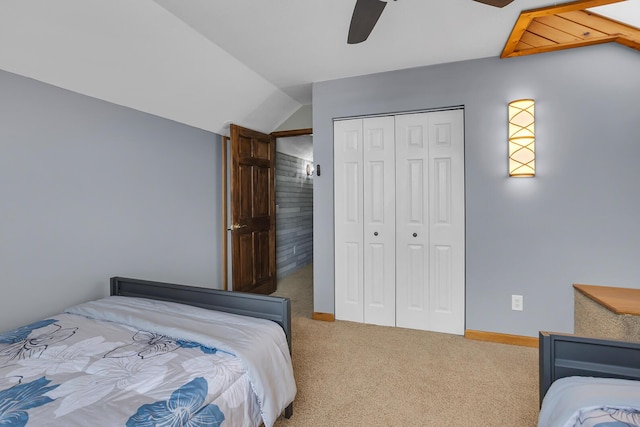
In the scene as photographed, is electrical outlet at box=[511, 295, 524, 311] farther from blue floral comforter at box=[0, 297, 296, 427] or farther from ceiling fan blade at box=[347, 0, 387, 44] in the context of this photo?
ceiling fan blade at box=[347, 0, 387, 44]

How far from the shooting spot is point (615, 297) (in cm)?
215

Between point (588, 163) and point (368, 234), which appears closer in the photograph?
point (588, 163)

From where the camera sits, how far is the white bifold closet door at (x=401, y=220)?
9.53ft

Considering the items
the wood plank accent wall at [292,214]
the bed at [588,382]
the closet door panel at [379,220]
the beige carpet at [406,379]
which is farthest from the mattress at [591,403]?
the wood plank accent wall at [292,214]

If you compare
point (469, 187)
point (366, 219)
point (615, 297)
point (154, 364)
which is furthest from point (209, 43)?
point (615, 297)

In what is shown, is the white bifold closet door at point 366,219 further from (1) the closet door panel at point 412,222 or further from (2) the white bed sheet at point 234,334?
(2) the white bed sheet at point 234,334

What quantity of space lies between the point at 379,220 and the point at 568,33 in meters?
2.10

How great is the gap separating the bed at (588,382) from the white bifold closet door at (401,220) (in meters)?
1.68

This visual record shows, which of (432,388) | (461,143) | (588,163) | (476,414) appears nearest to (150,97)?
(461,143)

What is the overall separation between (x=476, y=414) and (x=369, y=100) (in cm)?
266

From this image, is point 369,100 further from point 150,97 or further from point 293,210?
point 293,210

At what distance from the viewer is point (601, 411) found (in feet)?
3.13

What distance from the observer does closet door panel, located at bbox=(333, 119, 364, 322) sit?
3.21 meters

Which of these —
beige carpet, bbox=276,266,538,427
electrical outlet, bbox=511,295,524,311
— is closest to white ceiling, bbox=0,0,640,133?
electrical outlet, bbox=511,295,524,311
